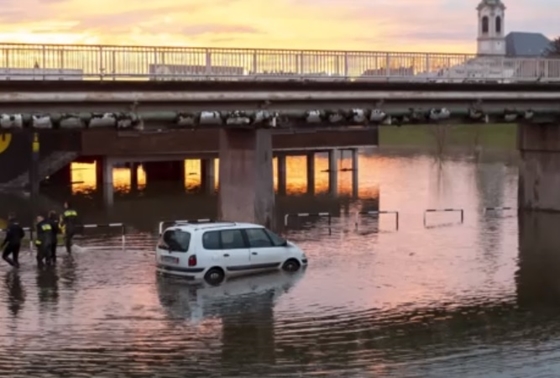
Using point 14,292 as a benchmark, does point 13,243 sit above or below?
above

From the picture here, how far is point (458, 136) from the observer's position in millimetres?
104812

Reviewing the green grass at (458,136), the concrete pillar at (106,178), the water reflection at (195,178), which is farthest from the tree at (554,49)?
the concrete pillar at (106,178)

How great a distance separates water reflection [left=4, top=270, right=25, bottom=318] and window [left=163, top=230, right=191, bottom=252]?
3.36 meters

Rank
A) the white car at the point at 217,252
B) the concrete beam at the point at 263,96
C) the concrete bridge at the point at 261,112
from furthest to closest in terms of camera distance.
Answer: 1. the concrete bridge at the point at 261,112
2. the concrete beam at the point at 263,96
3. the white car at the point at 217,252

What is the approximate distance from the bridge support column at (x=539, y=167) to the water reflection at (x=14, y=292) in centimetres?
2227

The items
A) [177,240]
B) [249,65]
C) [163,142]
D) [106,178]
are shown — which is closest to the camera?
[177,240]

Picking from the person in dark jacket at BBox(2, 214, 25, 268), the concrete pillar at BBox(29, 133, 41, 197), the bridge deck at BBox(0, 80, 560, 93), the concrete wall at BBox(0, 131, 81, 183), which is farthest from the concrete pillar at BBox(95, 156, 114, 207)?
the person in dark jacket at BBox(2, 214, 25, 268)

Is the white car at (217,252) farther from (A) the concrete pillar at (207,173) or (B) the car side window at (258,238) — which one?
(A) the concrete pillar at (207,173)

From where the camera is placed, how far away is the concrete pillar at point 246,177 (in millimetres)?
33688

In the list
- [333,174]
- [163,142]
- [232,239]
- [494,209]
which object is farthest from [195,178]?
[232,239]

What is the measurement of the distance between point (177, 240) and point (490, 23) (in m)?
124

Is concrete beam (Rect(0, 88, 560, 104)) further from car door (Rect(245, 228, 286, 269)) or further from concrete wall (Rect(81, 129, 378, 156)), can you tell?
concrete wall (Rect(81, 129, 378, 156))

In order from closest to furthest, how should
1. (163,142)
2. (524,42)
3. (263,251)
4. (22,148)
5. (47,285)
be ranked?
1. (47,285)
2. (263,251)
3. (22,148)
4. (163,142)
5. (524,42)

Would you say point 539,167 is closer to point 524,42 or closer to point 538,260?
point 538,260
